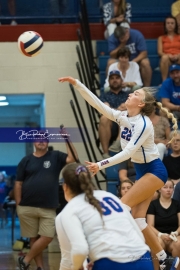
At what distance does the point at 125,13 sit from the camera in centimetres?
1232

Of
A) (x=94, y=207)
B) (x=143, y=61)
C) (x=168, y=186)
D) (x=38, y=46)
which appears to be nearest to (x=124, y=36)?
(x=143, y=61)

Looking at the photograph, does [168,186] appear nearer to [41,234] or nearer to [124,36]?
[41,234]

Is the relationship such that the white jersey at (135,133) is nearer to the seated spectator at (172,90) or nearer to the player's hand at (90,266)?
the player's hand at (90,266)

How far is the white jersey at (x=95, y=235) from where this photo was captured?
4.01 m

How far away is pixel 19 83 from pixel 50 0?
1560 mm

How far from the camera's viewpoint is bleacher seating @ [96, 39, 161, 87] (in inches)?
470

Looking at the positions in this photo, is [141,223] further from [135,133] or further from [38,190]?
[38,190]

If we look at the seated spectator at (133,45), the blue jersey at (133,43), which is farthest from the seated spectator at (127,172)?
the blue jersey at (133,43)

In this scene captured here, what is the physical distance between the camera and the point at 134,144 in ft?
19.8

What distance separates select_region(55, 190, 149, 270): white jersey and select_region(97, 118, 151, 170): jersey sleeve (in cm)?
170

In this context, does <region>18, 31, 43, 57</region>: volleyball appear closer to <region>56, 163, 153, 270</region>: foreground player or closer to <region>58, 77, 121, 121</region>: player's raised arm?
<region>58, 77, 121, 121</region>: player's raised arm

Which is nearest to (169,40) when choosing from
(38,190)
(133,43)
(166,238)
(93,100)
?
(133,43)

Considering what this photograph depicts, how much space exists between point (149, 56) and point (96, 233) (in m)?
8.46

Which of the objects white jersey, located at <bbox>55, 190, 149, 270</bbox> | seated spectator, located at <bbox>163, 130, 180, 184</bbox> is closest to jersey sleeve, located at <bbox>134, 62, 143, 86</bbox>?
seated spectator, located at <bbox>163, 130, 180, 184</bbox>
